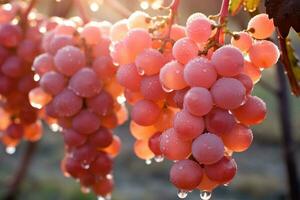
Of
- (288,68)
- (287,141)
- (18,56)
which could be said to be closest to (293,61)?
(288,68)

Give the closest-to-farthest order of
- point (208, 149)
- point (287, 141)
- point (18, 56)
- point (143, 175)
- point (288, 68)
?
point (208, 149) < point (288, 68) < point (18, 56) < point (287, 141) < point (143, 175)

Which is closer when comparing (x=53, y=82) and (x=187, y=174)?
(x=187, y=174)

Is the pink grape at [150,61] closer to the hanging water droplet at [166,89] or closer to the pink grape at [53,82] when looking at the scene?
the hanging water droplet at [166,89]

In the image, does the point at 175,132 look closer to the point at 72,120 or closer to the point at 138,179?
the point at 72,120

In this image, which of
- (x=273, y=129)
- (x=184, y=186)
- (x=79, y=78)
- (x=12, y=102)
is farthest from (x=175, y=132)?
(x=273, y=129)

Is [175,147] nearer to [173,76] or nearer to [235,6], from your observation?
[173,76]

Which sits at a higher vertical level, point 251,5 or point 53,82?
point 251,5

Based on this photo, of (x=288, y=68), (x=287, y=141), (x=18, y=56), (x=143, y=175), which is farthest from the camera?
(x=143, y=175)
